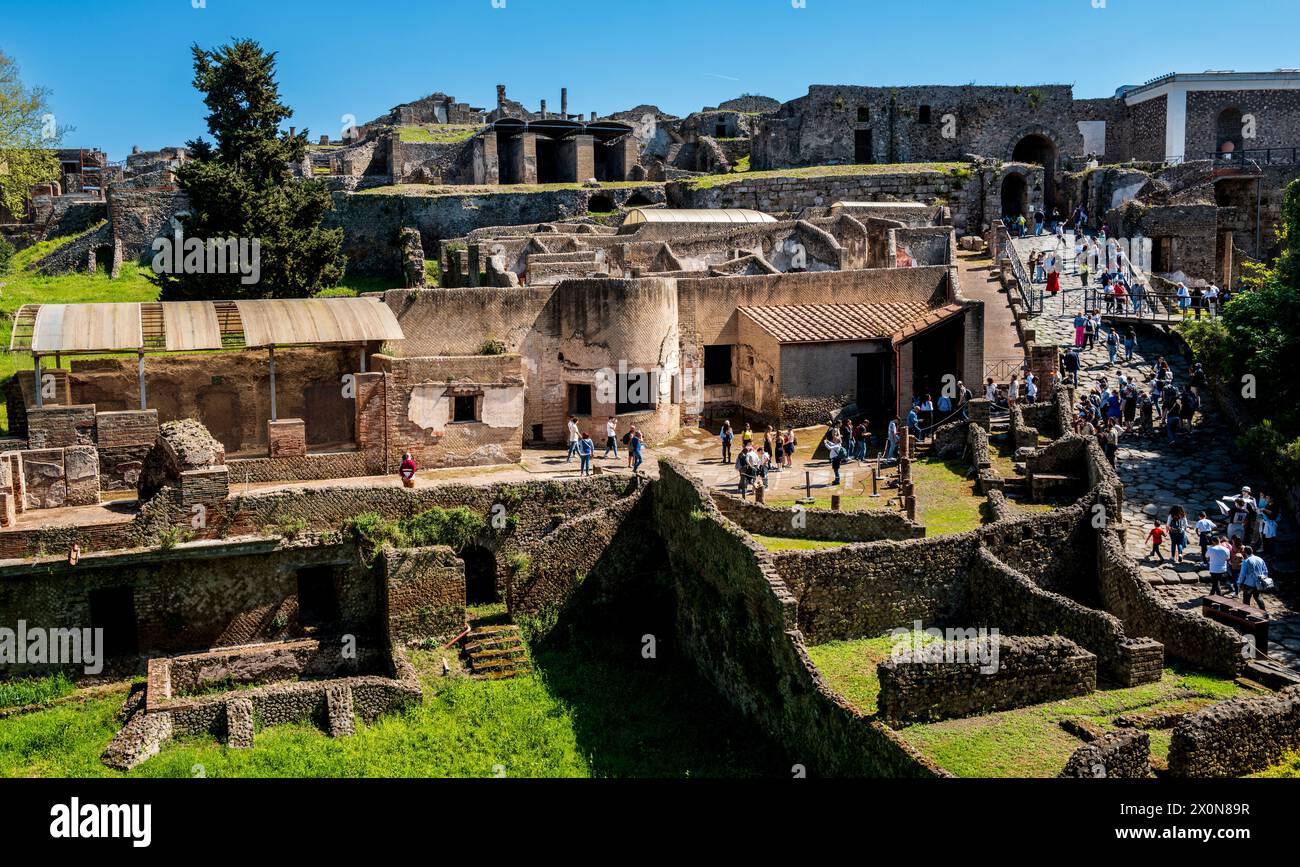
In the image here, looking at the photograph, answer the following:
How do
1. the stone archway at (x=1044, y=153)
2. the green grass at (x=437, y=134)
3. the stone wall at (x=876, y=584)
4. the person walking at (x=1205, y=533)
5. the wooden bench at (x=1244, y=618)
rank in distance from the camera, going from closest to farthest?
the wooden bench at (x=1244, y=618)
the stone wall at (x=876, y=584)
the person walking at (x=1205, y=533)
the stone archway at (x=1044, y=153)
the green grass at (x=437, y=134)

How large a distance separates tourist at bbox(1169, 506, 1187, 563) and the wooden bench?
2301mm

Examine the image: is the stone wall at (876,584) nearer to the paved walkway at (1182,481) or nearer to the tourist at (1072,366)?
the paved walkway at (1182,481)

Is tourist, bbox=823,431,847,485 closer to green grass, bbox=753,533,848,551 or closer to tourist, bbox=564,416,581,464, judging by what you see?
green grass, bbox=753,533,848,551

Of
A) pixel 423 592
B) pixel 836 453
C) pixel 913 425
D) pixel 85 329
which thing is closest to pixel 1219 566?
pixel 836 453

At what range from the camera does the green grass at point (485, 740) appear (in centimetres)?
1766

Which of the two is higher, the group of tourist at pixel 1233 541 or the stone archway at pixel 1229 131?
the stone archway at pixel 1229 131

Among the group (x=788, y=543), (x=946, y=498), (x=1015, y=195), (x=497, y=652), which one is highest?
(x=1015, y=195)

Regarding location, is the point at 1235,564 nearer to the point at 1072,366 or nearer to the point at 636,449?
the point at 1072,366

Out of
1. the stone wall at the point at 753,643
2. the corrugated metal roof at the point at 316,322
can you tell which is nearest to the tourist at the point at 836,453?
the stone wall at the point at 753,643

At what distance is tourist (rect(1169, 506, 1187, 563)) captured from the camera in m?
19.6

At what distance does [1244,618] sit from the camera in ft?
54.5

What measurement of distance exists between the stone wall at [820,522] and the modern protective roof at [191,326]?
7.97 m

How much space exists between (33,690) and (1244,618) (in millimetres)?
17690

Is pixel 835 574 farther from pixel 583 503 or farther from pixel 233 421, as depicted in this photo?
pixel 233 421
